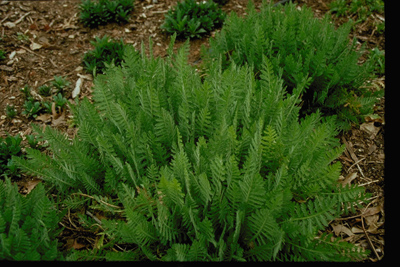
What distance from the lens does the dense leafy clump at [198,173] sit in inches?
61.0

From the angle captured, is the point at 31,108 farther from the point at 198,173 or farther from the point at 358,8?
the point at 358,8

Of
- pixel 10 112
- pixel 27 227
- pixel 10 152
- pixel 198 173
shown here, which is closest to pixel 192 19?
pixel 10 112

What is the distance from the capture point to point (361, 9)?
Answer: 11.7 feet

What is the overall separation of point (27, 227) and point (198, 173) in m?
0.80

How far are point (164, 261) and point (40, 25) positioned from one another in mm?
3069

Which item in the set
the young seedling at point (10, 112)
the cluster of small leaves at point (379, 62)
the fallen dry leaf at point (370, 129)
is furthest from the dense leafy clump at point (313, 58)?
the young seedling at point (10, 112)

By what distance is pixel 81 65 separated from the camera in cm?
330

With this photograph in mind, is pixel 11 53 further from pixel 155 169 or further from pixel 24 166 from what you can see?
pixel 155 169

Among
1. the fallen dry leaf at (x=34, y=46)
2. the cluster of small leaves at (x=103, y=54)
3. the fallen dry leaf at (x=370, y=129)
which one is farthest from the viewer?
the fallen dry leaf at (x=34, y=46)

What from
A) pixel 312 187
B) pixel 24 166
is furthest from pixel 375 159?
pixel 24 166

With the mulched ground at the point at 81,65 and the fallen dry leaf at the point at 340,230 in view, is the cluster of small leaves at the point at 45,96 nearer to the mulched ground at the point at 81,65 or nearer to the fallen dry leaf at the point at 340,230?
the mulched ground at the point at 81,65

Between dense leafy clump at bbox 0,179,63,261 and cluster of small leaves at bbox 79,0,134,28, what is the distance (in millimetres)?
2331

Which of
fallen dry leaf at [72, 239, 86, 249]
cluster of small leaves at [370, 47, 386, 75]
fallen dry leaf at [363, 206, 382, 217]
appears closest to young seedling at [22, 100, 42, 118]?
fallen dry leaf at [72, 239, 86, 249]

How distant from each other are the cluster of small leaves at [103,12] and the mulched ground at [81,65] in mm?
65
